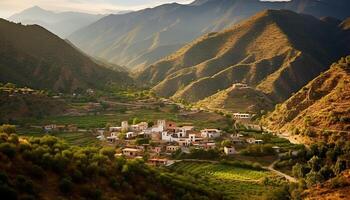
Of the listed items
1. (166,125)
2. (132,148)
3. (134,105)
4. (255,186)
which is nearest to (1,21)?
(134,105)

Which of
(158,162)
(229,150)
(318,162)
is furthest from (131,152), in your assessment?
(318,162)

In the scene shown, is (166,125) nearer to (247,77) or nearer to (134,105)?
(134,105)

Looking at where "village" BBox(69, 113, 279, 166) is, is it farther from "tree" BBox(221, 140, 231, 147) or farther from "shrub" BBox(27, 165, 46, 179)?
"shrub" BBox(27, 165, 46, 179)

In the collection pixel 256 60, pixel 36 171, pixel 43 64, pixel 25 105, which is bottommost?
pixel 36 171

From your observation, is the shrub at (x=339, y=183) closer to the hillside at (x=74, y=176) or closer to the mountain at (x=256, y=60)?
the hillside at (x=74, y=176)

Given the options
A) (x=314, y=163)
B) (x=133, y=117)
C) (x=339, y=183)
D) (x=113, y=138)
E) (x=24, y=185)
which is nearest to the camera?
(x=24, y=185)

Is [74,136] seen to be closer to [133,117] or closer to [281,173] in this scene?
[133,117]

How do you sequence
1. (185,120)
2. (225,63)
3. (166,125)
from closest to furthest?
(166,125) → (185,120) → (225,63)
